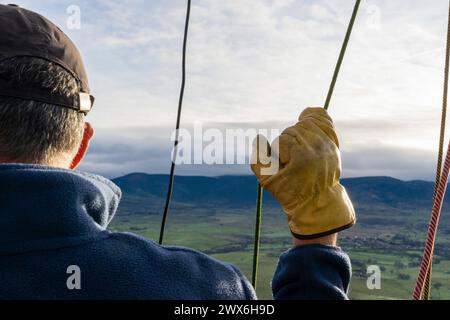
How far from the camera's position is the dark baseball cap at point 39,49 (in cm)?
147

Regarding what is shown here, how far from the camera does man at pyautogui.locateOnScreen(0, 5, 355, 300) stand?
4.09 feet

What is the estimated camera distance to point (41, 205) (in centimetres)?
125

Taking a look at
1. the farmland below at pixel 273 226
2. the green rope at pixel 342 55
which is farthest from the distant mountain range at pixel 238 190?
the green rope at pixel 342 55

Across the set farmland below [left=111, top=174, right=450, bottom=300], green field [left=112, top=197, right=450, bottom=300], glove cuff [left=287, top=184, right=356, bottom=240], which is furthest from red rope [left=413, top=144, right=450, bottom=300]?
green field [left=112, top=197, right=450, bottom=300]

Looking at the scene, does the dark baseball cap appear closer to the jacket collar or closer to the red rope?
the jacket collar

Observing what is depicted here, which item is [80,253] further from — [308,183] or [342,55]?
[342,55]

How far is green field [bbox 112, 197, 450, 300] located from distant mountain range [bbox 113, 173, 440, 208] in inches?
365

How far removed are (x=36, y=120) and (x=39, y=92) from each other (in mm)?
86

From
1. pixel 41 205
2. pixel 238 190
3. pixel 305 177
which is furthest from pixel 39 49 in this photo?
pixel 238 190

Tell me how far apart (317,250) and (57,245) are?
99cm
